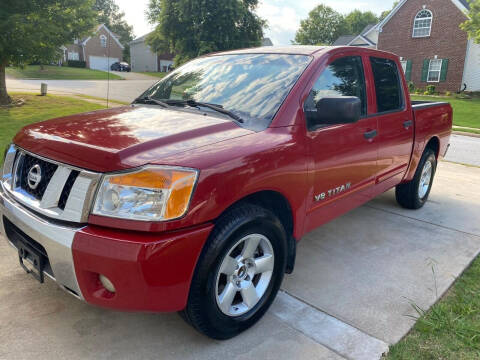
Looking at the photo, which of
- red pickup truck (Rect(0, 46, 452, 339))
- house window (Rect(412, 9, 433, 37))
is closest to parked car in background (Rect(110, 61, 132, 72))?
house window (Rect(412, 9, 433, 37))

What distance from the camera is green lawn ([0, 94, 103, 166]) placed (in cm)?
880

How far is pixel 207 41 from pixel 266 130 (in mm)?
23037

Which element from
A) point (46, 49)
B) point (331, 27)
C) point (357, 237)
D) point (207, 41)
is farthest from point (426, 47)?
point (331, 27)

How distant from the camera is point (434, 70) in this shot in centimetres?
2964

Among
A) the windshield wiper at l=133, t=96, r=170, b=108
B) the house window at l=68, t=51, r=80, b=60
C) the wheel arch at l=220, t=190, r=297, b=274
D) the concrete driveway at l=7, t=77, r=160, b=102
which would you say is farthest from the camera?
the house window at l=68, t=51, r=80, b=60

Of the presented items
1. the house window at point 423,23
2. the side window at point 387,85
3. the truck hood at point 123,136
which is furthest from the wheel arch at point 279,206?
the house window at point 423,23

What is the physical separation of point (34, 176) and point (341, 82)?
2.38 meters

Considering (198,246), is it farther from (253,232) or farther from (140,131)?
(140,131)

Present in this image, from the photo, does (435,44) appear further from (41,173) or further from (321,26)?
(321,26)

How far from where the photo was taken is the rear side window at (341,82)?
3.06 meters

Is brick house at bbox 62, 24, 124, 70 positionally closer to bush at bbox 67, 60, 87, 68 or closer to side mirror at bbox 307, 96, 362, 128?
bush at bbox 67, 60, 87, 68

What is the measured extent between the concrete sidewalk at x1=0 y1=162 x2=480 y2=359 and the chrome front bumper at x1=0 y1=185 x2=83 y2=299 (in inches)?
20.4

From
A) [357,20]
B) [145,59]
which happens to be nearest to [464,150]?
[145,59]

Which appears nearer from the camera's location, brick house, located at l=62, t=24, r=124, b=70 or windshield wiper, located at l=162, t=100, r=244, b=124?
windshield wiper, located at l=162, t=100, r=244, b=124
